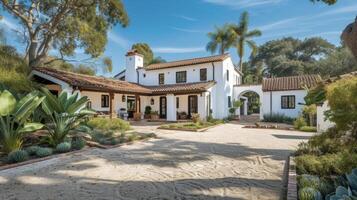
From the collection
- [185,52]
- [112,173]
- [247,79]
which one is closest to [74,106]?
[112,173]

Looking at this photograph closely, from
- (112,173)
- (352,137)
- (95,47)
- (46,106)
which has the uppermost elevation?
(95,47)

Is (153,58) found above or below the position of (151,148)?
above

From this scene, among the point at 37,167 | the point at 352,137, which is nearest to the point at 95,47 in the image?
the point at 37,167

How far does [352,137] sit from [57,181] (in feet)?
24.6

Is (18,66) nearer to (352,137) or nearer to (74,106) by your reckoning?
(74,106)

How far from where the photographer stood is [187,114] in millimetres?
26141

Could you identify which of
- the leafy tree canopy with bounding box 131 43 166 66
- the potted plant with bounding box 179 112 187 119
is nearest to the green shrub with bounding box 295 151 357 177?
the potted plant with bounding box 179 112 187 119

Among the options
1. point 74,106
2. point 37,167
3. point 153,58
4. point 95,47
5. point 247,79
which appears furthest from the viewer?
point 153,58

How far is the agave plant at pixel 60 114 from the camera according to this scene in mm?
8901

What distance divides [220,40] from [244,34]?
347 centimetres

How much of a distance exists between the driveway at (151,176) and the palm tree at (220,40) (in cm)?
2790

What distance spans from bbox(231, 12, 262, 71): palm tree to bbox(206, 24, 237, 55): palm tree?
3.76 feet

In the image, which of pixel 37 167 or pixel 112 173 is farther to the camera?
pixel 37 167

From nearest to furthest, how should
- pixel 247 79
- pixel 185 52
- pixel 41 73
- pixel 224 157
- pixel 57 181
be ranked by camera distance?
pixel 57 181, pixel 224 157, pixel 41 73, pixel 185 52, pixel 247 79
